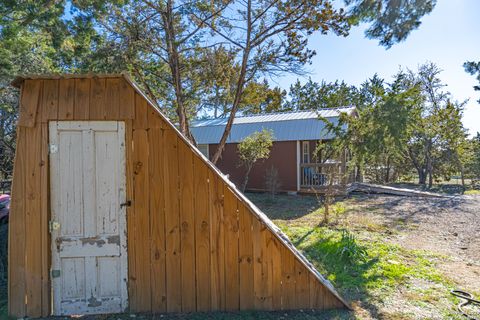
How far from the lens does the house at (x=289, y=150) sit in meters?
14.8

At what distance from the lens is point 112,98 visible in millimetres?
3580

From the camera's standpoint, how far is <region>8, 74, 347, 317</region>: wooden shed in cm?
348

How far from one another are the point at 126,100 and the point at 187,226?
5.21 feet

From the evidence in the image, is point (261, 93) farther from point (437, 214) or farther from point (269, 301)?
point (269, 301)

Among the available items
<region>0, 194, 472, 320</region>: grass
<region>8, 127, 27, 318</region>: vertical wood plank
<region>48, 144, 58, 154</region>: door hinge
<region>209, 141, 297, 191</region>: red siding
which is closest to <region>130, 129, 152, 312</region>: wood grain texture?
<region>0, 194, 472, 320</region>: grass

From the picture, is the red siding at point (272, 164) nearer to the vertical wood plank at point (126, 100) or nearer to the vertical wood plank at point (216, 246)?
the vertical wood plank at point (216, 246)

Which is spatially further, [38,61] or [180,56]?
[180,56]

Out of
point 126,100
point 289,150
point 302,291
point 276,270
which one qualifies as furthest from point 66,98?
point 289,150

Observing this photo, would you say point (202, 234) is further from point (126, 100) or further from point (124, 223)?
point (126, 100)

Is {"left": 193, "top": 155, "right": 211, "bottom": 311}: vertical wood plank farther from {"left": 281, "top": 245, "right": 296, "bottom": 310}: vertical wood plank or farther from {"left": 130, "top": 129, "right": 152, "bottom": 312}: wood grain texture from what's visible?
{"left": 281, "top": 245, "right": 296, "bottom": 310}: vertical wood plank

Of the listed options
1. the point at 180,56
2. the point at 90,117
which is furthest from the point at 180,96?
the point at 90,117

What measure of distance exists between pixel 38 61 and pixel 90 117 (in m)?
7.27

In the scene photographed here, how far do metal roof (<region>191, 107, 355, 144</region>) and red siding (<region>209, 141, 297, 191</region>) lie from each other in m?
0.44

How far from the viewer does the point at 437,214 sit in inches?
393
